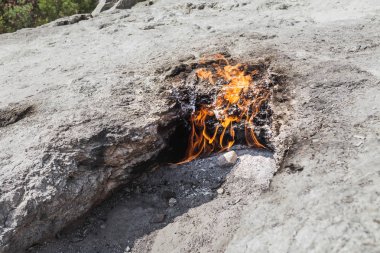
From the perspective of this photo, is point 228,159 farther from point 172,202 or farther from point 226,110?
point 172,202

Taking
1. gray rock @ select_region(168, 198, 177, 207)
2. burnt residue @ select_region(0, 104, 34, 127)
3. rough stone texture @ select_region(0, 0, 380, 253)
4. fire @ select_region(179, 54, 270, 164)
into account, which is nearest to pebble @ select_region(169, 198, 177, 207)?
gray rock @ select_region(168, 198, 177, 207)

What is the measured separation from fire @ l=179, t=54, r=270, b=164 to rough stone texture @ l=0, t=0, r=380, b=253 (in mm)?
283

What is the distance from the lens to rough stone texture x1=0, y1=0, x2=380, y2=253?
2613 millimetres

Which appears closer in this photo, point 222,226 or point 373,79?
point 222,226

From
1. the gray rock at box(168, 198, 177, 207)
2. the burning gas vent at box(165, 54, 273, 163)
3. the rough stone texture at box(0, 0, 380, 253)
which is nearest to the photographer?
the rough stone texture at box(0, 0, 380, 253)

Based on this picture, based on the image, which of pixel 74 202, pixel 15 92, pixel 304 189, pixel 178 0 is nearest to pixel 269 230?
pixel 304 189

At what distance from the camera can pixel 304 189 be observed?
281cm

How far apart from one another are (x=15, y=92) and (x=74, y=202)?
5.57 feet

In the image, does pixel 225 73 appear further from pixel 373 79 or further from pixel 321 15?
pixel 321 15

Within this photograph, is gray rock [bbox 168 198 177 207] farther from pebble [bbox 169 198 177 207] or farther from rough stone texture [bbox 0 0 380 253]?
rough stone texture [bbox 0 0 380 253]

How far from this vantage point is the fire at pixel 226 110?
13.2ft

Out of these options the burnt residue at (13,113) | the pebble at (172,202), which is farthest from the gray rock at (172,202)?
the burnt residue at (13,113)

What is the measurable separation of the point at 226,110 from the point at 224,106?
0.15ft

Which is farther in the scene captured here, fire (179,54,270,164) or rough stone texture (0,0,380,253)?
fire (179,54,270,164)
